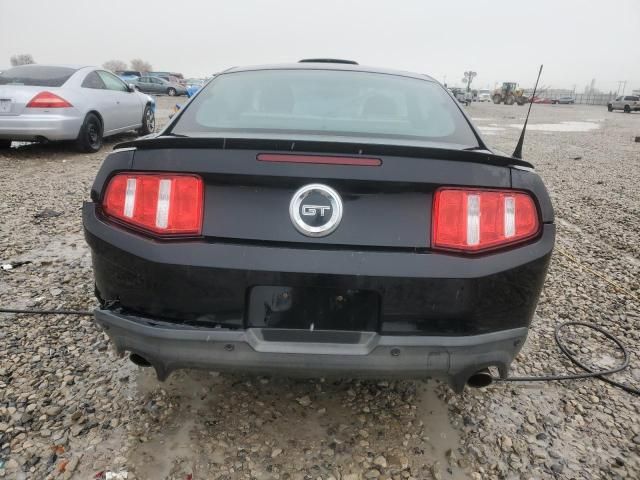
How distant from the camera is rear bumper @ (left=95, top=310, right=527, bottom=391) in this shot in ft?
5.16

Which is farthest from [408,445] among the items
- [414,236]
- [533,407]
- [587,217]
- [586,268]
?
[587,217]

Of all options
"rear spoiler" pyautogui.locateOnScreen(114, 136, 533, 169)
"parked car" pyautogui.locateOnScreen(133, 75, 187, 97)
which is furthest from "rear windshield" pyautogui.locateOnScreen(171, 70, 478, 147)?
"parked car" pyautogui.locateOnScreen(133, 75, 187, 97)

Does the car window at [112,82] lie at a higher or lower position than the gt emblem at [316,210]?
higher

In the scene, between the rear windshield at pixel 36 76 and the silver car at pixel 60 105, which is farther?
the rear windshield at pixel 36 76

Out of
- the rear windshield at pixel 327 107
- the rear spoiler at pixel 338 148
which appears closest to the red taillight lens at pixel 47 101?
the rear windshield at pixel 327 107

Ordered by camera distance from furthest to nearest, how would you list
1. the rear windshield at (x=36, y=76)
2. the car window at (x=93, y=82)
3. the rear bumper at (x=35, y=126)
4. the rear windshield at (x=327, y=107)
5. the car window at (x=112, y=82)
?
the car window at (x=112, y=82) < the car window at (x=93, y=82) < the rear windshield at (x=36, y=76) < the rear bumper at (x=35, y=126) < the rear windshield at (x=327, y=107)

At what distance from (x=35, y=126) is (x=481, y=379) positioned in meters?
7.26

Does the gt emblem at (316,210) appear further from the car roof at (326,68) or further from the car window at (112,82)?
the car window at (112,82)

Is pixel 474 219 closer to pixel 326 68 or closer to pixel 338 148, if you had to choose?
pixel 338 148

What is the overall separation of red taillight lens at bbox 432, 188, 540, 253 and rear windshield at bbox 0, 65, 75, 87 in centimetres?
742

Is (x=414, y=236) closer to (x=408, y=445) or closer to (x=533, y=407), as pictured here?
(x=408, y=445)

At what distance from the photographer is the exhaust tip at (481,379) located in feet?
5.57

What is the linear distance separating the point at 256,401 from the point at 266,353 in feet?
2.16

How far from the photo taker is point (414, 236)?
1.59m
